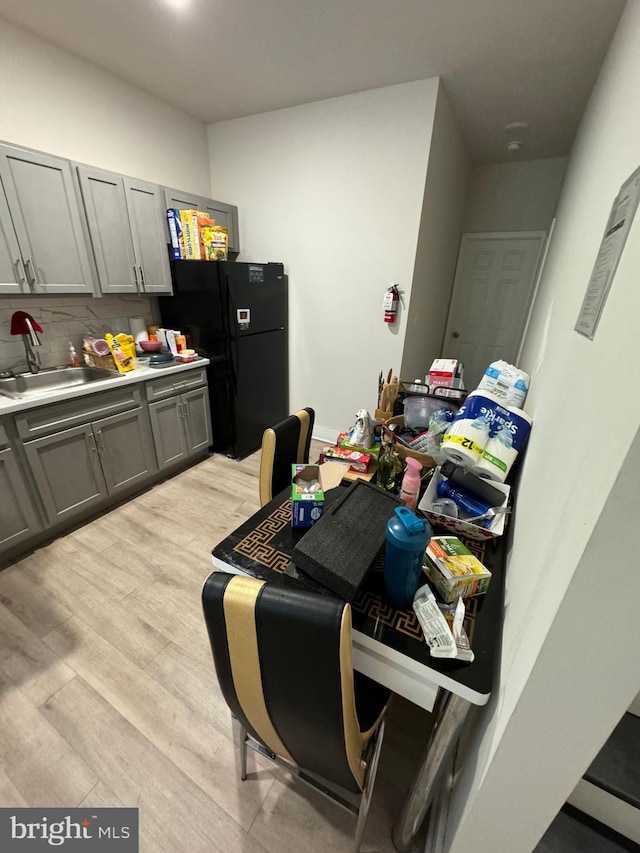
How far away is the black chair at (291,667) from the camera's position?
60cm

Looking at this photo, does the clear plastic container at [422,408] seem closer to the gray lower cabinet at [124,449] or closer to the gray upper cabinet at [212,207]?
the gray lower cabinet at [124,449]

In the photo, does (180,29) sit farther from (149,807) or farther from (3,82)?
(149,807)

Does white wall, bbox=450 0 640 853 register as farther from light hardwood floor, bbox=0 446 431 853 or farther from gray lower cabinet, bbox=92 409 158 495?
gray lower cabinet, bbox=92 409 158 495

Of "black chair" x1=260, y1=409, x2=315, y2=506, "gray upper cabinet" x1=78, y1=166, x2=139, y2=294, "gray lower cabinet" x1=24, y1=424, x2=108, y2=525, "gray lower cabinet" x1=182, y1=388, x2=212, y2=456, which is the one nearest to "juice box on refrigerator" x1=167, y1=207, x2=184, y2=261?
"gray upper cabinet" x1=78, y1=166, x2=139, y2=294

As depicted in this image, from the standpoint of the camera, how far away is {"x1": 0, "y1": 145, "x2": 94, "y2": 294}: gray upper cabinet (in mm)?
1796

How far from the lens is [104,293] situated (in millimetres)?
2311

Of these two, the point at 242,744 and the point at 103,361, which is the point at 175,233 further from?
the point at 242,744

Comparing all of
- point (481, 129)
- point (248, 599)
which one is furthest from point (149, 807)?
point (481, 129)

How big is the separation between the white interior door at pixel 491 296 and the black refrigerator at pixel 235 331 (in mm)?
2383

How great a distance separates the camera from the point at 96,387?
203cm

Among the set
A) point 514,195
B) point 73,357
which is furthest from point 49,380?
point 514,195

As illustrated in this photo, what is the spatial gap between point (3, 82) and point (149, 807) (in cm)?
351

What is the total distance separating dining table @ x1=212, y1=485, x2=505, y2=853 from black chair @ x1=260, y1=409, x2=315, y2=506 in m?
0.38

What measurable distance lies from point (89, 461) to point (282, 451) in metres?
1.47
